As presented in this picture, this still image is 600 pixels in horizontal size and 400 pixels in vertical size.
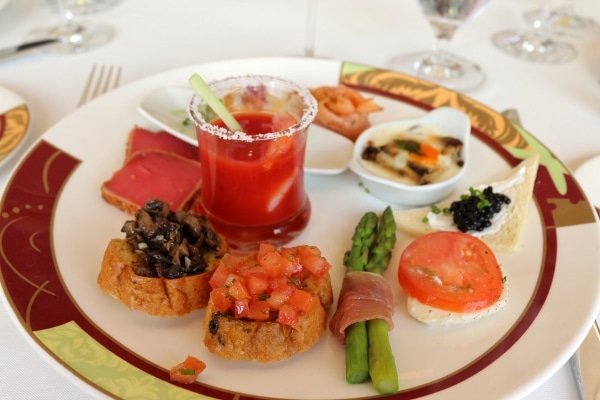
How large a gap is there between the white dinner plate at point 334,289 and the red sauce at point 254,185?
17cm

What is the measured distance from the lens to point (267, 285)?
7.06ft

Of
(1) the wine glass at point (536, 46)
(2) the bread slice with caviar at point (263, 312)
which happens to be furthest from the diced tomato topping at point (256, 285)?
(1) the wine glass at point (536, 46)

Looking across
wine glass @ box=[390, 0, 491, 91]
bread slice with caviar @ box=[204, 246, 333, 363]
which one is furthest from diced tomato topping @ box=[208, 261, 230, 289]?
wine glass @ box=[390, 0, 491, 91]

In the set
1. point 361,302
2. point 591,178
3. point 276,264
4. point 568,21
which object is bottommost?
point 568,21

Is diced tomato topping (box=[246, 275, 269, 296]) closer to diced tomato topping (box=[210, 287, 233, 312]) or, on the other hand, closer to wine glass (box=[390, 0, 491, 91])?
diced tomato topping (box=[210, 287, 233, 312])

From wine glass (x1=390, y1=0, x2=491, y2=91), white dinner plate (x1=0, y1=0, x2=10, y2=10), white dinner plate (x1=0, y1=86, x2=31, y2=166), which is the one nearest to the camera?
white dinner plate (x1=0, y1=86, x2=31, y2=166)

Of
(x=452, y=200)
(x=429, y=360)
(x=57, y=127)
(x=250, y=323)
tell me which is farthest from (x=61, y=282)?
(x=452, y=200)

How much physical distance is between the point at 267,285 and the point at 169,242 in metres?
0.41

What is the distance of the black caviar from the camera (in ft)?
8.89

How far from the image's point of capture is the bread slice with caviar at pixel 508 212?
2.68 metres

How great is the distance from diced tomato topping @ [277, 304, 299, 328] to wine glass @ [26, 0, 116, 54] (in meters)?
2.82

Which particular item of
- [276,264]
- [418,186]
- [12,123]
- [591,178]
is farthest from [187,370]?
[591,178]

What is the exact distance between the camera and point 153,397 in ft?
6.22

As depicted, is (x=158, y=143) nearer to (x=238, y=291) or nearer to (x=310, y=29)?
(x=238, y=291)
